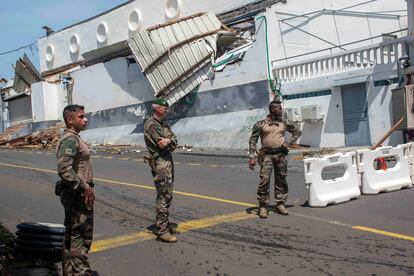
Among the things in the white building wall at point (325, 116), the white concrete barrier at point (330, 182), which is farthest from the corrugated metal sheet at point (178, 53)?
the white concrete barrier at point (330, 182)

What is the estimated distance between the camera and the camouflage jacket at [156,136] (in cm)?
612

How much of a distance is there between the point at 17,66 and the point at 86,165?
131 ft

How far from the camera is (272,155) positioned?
296 inches

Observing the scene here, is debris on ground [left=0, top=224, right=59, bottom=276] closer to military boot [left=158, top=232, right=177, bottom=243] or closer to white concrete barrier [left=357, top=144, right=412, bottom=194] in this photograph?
military boot [left=158, top=232, right=177, bottom=243]

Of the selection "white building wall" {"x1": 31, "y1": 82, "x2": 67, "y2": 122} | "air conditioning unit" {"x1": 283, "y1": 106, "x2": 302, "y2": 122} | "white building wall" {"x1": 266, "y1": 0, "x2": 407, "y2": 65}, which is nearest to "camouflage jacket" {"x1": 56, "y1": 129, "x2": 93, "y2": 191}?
"air conditioning unit" {"x1": 283, "y1": 106, "x2": 302, "y2": 122}

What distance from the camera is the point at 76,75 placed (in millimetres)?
33594

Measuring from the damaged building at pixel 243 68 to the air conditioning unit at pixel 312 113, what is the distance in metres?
0.04

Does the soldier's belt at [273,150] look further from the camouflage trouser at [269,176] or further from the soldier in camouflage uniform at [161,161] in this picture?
the soldier in camouflage uniform at [161,161]

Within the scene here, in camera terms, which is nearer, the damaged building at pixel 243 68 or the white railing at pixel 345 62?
the white railing at pixel 345 62

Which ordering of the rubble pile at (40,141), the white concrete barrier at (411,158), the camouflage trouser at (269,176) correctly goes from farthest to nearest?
the rubble pile at (40,141) → the white concrete barrier at (411,158) → the camouflage trouser at (269,176)

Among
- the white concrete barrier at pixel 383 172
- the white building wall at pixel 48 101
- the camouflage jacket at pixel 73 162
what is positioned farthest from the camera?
the white building wall at pixel 48 101

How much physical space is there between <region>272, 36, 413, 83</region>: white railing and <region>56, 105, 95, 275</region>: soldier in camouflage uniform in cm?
1297

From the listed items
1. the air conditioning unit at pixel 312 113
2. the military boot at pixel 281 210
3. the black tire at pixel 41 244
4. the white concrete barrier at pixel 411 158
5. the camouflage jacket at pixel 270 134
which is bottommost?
the military boot at pixel 281 210

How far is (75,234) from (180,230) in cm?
235
